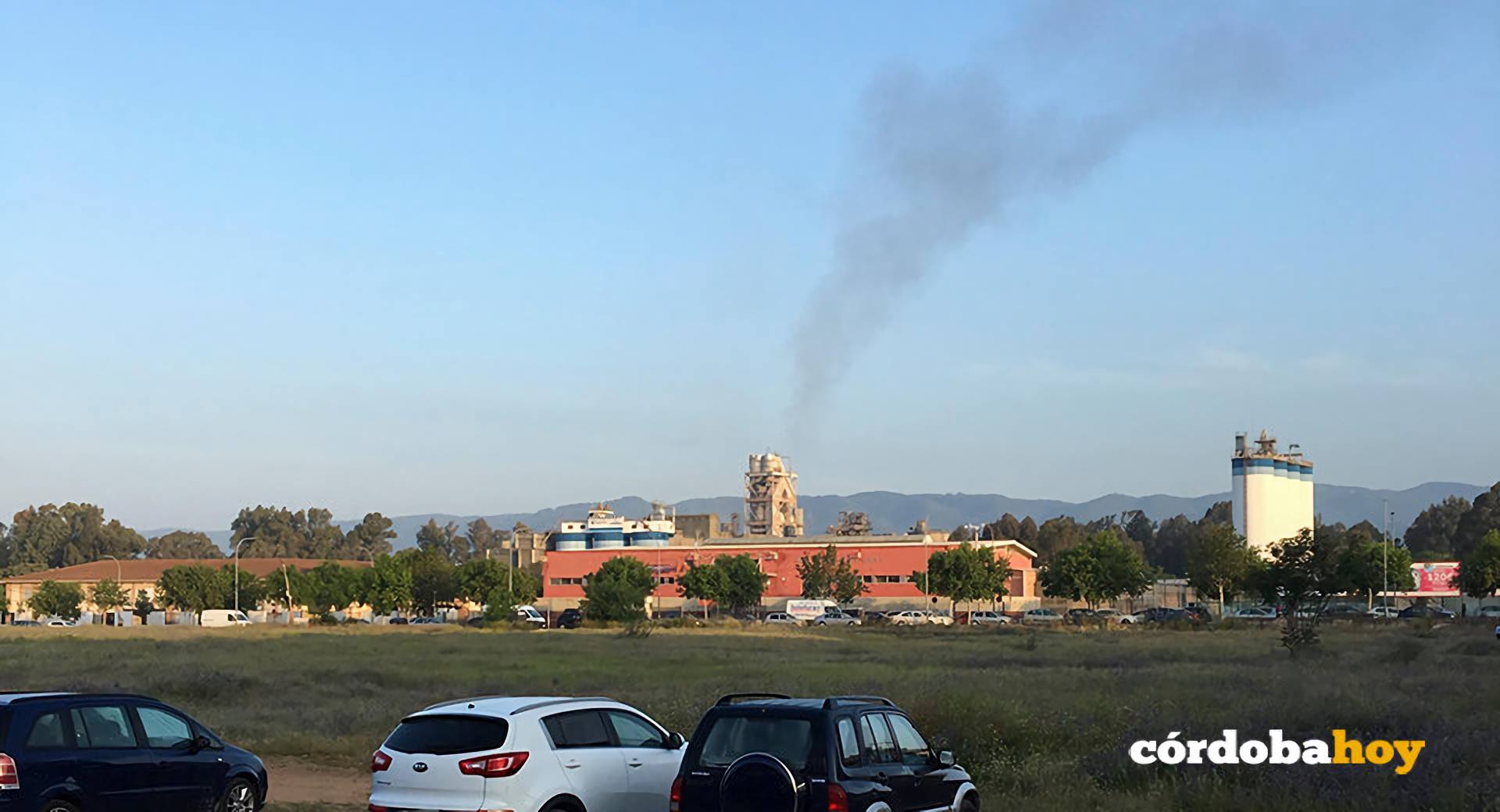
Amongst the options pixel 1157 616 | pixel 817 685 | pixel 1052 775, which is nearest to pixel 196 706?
pixel 817 685

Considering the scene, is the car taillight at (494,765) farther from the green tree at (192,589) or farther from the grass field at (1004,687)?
the green tree at (192,589)

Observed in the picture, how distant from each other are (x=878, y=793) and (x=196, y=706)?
26.7 m

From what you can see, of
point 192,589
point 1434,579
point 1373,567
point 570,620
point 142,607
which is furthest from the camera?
point 142,607

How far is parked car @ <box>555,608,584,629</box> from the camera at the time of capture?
110 metres

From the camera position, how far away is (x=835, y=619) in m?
119

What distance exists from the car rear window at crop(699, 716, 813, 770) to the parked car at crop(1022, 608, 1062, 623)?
94.0 m

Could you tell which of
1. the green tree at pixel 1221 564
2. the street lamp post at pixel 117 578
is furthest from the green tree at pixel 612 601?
the street lamp post at pixel 117 578

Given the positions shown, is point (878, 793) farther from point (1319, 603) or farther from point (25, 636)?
point (25, 636)

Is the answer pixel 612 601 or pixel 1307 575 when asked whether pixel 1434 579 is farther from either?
pixel 612 601

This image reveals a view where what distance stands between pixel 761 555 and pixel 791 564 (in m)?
3.72

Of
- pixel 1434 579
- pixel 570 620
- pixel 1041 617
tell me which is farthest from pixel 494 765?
pixel 1434 579

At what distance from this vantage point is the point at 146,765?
1670 cm

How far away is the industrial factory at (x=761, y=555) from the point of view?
499ft

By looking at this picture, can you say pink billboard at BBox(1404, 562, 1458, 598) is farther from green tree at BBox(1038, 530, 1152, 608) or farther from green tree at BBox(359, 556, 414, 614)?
green tree at BBox(359, 556, 414, 614)
